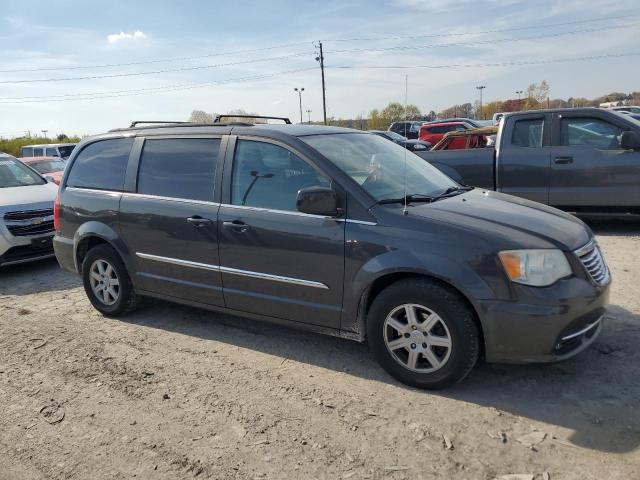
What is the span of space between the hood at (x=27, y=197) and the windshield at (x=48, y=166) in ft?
25.3

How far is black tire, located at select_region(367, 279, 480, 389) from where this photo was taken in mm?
3303

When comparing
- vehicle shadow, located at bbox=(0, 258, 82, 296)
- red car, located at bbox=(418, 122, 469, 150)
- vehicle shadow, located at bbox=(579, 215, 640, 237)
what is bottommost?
vehicle shadow, located at bbox=(0, 258, 82, 296)

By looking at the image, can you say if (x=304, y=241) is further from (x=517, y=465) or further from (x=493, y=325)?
(x=517, y=465)

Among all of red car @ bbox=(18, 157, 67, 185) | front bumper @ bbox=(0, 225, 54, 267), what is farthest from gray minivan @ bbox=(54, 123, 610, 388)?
red car @ bbox=(18, 157, 67, 185)

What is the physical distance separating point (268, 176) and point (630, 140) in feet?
19.1

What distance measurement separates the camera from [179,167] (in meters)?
4.62

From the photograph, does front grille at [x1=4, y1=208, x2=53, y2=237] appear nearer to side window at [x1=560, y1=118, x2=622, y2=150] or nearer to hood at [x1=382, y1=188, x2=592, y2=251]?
hood at [x1=382, y1=188, x2=592, y2=251]

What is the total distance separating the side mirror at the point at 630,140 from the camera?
7.39 m

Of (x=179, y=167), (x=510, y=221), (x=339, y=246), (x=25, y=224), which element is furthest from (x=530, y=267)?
(x=25, y=224)

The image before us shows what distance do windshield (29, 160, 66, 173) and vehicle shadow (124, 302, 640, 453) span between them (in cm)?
1244

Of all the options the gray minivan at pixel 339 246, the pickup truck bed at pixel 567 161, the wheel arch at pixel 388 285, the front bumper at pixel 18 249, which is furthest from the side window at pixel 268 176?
the front bumper at pixel 18 249

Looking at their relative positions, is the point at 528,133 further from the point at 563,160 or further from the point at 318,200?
the point at 318,200

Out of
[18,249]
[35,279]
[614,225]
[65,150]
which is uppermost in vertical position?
[65,150]

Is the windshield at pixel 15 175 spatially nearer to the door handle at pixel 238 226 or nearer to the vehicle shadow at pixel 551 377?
the vehicle shadow at pixel 551 377
